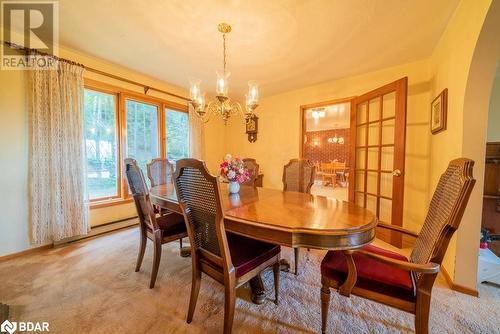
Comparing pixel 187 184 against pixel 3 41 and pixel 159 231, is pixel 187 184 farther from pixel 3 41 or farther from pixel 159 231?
pixel 3 41

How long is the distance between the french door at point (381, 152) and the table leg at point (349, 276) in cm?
152

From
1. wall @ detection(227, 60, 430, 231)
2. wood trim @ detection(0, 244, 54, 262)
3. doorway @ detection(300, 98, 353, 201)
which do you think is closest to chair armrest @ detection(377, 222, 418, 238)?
wall @ detection(227, 60, 430, 231)

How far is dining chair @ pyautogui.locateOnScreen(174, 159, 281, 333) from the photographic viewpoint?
3.60ft

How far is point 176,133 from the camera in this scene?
3777 millimetres

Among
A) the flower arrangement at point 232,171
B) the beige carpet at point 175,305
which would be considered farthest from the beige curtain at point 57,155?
the flower arrangement at point 232,171

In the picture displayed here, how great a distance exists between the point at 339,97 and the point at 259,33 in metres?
1.87

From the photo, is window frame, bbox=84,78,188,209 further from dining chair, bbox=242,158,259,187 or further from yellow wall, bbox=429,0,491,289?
yellow wall, bbox=429,0,491,289

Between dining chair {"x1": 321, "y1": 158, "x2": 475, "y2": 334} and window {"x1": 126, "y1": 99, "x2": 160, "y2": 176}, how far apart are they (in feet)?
10.4

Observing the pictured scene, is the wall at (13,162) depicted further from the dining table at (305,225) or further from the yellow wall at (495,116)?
the yellow wall at (495,116)

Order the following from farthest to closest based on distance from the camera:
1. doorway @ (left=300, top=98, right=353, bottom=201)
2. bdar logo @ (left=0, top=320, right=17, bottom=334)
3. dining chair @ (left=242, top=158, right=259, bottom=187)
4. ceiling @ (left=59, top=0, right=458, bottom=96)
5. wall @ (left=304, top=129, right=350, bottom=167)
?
wall @ (left=304, top=129, right=350, bottom=167) → doorway @ (left=300, top=98, right=353, bottom=201) → dining chair @ (left=242, top=158, right=259, bottom=187) → ceiling @ (left=59, top=0, right=458, bottom=96) → bdar logo @ (left=0, top=320, right=17, bottom=334)

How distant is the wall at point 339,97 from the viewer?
2482mm

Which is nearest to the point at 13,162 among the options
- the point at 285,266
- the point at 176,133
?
the point at 176,133

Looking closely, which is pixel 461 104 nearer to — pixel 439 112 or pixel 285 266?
pixel 439 112

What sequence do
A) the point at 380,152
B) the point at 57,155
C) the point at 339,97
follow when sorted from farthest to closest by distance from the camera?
the point at 339,97, the point at 380,152, the point at 57,155
